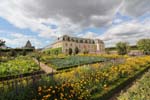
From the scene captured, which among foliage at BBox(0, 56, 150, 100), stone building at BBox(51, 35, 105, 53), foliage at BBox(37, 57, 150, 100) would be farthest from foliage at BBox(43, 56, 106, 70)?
stone building at BBox(51, 35, 105, 53)

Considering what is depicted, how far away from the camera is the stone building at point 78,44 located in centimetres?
5508

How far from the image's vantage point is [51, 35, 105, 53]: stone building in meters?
55.1

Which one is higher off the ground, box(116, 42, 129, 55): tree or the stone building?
the stone building

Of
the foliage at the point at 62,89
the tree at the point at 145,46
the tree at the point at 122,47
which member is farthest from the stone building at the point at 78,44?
the foliage at the point at 62,89

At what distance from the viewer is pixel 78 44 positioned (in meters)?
62.1

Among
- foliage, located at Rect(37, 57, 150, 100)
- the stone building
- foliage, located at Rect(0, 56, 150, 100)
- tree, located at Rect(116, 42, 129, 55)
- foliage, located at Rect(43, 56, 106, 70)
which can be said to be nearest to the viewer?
foliage, located at Rect(0, 56, 150, 100)

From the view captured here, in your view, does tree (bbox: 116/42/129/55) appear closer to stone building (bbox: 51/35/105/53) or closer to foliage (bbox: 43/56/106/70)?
stone building (bbox: 51/35/105/53)

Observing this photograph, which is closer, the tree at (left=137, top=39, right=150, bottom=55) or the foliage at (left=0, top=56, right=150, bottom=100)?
the foliage at (left=0, top=56, right=150, bottom=100)

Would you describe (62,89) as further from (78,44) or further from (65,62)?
(78,44)

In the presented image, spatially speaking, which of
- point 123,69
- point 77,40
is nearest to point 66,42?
point 77,40

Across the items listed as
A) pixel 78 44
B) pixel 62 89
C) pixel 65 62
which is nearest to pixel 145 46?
pixel 78 44

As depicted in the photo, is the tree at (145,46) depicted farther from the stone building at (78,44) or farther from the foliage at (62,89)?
the foliage at (62,89)

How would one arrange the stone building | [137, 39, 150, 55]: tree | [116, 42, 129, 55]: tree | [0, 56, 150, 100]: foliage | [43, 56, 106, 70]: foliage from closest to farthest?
[0, 56, 150, 100]: foliage < [43, 56, 106, 70]: foliage < [116, 42, 129, 55]: tree < [137, 39, 150, 55]: tree < the stone building

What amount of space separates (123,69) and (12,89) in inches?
275
